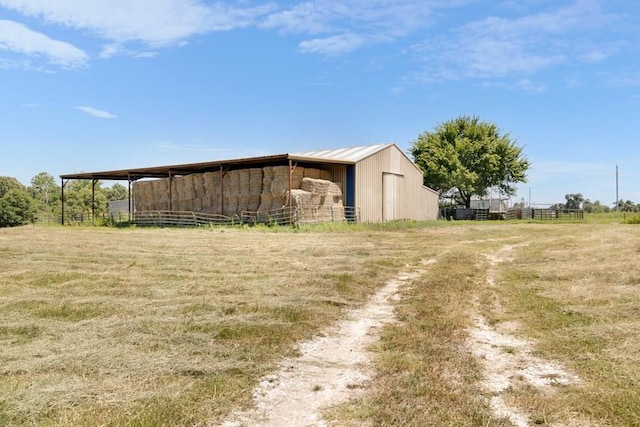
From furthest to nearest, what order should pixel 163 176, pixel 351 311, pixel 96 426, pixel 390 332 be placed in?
→ pixel 163 176
pixel 351 311
pixel 390 332
pixel 96 426

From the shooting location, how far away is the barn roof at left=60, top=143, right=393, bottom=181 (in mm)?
25531

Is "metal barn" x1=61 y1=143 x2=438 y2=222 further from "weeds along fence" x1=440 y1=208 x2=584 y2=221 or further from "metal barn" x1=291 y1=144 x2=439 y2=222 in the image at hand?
"weeds along fence" x1=440 y1=208 x2=584 y2=221

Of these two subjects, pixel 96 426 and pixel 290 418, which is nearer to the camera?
pixel 96 426

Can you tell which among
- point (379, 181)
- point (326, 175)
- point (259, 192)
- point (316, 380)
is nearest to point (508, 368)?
point (316, 380)

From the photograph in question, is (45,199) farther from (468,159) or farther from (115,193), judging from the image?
(468,159)

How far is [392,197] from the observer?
31.2 meters

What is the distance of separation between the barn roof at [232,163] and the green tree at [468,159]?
14.7 m

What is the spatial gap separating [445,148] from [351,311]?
42.2 meters

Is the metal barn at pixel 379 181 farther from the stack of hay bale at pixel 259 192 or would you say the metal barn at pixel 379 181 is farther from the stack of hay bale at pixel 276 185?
the stack of hay bale at pixel 276 185

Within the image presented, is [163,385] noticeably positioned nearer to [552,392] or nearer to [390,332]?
[390,332]

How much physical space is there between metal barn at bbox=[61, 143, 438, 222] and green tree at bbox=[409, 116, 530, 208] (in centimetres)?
858

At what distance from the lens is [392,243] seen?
16422 mm

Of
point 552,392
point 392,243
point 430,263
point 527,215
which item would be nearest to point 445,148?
point 527,215

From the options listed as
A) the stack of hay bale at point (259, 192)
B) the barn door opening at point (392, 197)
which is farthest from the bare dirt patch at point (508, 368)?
the barn door opening at point (392, 197)
